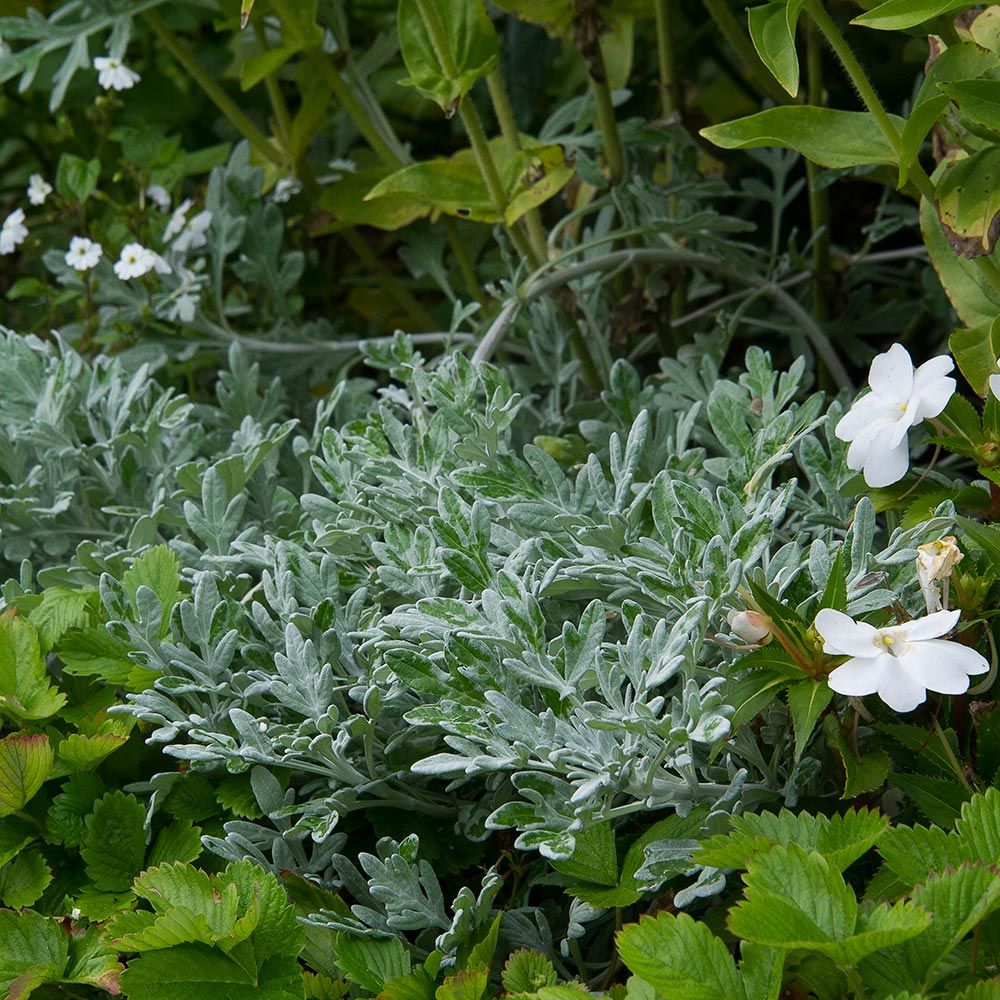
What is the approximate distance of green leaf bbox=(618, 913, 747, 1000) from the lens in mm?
665

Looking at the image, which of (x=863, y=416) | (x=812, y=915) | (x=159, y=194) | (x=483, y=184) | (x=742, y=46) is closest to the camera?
(x=812, y=915)

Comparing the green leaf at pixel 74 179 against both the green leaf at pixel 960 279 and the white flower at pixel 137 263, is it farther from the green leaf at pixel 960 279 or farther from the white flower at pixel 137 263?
the green leaf at pixel 960 279

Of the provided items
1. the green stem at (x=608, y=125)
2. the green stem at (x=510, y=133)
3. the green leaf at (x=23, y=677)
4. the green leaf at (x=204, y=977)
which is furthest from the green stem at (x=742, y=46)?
the green leaf at (x=204, y=977)

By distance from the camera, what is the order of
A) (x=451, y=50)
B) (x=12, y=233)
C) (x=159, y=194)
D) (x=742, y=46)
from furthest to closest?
(x=159, y=194), (x=12, y=233), (x=742, y=46), (x=451, y=50)

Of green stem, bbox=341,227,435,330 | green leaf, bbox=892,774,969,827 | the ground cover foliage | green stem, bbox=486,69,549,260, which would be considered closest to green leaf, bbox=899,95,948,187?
the ground cover foliage

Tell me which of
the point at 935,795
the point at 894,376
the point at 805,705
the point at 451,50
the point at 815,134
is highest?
the point at 451,50

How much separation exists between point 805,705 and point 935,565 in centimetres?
12

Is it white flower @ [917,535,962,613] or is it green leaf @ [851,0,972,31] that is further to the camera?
green leaf @ [851,0,972,31]

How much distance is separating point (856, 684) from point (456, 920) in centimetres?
31

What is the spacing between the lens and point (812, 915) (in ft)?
2.17

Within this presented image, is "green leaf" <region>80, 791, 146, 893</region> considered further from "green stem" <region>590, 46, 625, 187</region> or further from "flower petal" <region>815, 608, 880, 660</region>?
"green stem" <region>590, 46, 625, 187</region>

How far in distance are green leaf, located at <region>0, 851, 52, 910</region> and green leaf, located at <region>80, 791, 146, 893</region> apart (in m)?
0.03

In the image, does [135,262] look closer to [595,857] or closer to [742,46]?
[742,46]

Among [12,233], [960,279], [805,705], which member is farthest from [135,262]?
[805,705]
